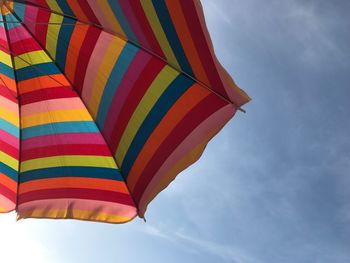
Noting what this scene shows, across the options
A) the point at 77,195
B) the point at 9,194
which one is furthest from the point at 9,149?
the point at 77,195

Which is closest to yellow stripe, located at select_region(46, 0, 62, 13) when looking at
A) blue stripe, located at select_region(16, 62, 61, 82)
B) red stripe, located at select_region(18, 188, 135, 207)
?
blue stripe, located at select_region(16, 62, 61, 82)

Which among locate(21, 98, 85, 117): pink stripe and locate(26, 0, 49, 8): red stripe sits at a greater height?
locate(26, 0, 49, 8): red stripe

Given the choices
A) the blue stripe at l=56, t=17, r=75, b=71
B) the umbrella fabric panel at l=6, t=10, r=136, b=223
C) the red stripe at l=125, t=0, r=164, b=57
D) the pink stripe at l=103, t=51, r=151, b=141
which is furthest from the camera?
the umbrella fabric panel at l=6, t=10, r=136, b=223

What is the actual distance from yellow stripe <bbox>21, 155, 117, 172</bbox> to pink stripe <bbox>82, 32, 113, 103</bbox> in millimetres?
514

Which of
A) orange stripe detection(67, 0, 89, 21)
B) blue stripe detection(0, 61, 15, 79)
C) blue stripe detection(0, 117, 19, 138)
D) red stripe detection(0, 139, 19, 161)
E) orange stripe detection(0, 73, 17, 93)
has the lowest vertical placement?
red stripe detection(0, 139, 19, 161)

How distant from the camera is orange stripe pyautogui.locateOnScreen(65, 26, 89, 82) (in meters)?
3.01

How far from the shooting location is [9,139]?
345cm

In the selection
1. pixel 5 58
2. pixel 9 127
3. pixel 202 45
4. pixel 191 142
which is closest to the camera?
pixel 202 45

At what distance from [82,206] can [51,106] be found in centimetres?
93

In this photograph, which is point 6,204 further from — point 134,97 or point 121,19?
point 121,19

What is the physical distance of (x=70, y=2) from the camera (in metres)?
2.87

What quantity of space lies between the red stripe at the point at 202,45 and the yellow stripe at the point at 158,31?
21 cm

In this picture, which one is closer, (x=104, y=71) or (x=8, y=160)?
(x=104, y=71)

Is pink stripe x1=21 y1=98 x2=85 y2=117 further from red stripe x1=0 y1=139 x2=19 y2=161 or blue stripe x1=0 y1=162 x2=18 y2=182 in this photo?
blue stripe x1=0 y1=162 x2=18 y2=182
